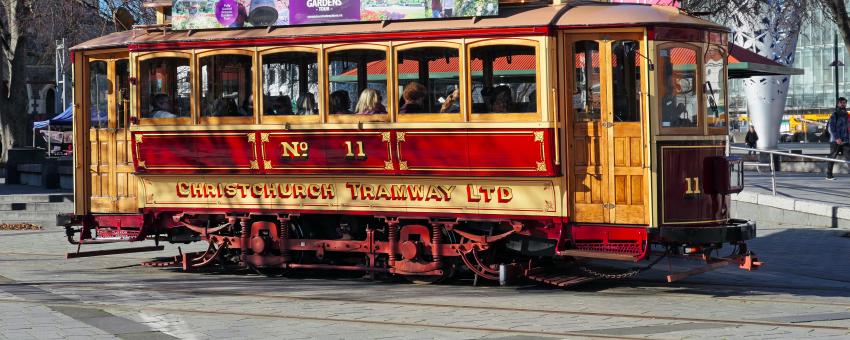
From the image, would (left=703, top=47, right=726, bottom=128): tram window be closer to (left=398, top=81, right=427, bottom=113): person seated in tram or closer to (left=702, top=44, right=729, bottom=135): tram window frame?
(left=702, top=44, right=729, bottom=135): tram window frame

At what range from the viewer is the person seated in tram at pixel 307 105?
1419 cm

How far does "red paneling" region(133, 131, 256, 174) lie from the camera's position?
14.6m

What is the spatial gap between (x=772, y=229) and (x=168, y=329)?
11205 mm

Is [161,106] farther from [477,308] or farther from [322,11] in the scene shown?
[477,308]

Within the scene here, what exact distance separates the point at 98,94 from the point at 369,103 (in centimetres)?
394

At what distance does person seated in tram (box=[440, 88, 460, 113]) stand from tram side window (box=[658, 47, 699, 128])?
6.79 feet

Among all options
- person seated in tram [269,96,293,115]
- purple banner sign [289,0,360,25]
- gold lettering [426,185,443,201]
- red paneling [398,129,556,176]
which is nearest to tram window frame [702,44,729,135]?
red paneling [398,129,556,176]

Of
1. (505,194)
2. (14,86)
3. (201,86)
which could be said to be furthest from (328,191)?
(14,86)

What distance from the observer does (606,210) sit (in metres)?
12.8

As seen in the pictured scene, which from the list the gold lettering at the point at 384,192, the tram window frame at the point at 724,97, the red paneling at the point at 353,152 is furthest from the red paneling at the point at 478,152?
the tram window frame at the point at 724,97

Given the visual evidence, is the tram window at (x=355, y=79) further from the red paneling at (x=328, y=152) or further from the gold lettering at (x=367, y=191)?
the gold lettering at (x=367, y=191)

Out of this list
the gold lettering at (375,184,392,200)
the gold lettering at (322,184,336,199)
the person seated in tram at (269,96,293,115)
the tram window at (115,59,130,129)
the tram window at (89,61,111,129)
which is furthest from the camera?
the tram window at (89,61,111,129)

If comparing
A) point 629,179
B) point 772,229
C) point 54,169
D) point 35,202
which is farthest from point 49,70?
point 629,179

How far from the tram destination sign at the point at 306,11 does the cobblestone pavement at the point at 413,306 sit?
9.43 feet
